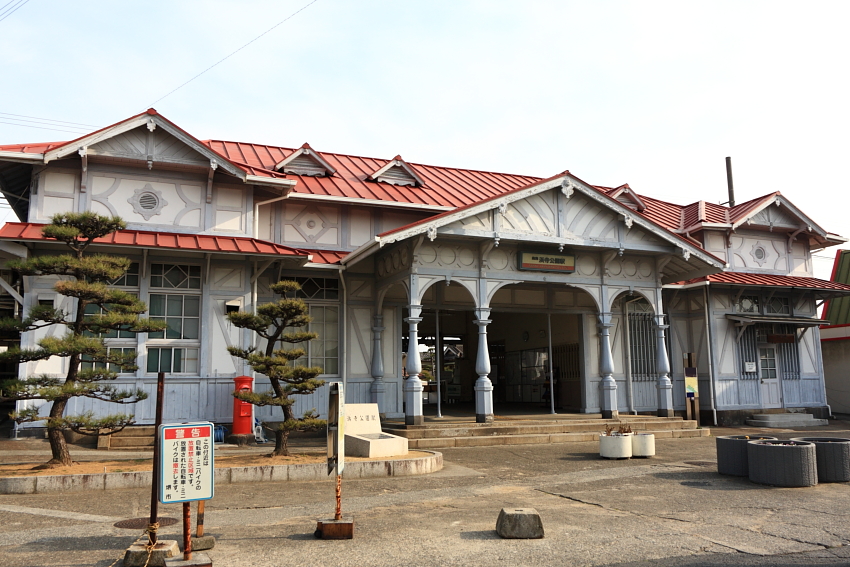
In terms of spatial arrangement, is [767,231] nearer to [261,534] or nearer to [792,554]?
[792,554]

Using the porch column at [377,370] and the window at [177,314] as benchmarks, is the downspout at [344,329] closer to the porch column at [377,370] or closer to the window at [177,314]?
the porch column at [377,370]

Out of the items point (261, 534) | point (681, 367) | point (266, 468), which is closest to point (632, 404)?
point (681, 367)

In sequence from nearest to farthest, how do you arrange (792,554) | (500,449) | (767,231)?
(792,554)
(500,449)
(767,231)

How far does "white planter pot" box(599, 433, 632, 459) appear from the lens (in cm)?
1245

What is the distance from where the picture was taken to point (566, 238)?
1617cm

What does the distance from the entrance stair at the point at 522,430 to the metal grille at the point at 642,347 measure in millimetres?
2738

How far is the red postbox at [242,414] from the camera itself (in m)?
14.0

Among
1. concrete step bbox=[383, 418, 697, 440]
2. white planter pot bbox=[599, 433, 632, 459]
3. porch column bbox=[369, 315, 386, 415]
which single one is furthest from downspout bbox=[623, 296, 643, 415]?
porch column bbox=[369, 315, 386, 415]

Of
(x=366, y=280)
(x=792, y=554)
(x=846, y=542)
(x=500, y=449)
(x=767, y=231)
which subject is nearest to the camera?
(x=792, y=554)

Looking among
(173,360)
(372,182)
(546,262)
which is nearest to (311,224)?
(372,182)

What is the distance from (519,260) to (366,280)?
3.98m

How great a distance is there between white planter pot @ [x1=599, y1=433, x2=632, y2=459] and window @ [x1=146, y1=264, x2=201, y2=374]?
868cm

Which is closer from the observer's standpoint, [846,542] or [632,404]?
[846,542]

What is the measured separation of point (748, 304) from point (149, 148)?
17956 millimetres
